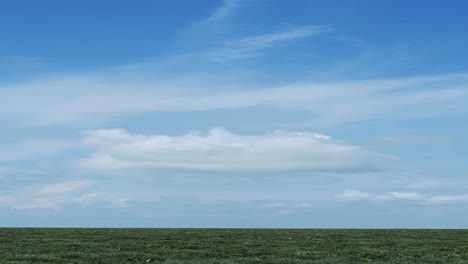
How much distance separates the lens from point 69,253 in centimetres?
4778

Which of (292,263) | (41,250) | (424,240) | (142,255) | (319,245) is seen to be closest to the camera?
(292,263)

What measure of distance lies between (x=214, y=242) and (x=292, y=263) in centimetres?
1600

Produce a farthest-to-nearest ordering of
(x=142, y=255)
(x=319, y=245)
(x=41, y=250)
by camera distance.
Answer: (x=319, y=245)
(x=41, y=250)
(x=142, y=255)

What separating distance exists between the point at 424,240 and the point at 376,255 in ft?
57.1

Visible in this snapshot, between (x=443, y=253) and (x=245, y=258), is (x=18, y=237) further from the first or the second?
(x=443, y=253)

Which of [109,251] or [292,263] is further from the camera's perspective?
[109,251]

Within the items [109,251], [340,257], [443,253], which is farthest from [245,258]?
[443,253]

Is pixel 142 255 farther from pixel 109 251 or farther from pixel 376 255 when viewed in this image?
pixel 376 255

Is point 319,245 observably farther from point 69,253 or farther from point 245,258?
point 69,253

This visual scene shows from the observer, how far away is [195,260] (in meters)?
44.9

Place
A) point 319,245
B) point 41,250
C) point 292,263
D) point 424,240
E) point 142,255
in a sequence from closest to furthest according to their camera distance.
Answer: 1. point 292,263
2. point 142,255
3. point 41,250
4. point 319,245
5. point 424,240

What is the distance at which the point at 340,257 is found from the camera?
47344mm

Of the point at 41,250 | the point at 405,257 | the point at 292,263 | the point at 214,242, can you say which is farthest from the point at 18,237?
the point at 405,257

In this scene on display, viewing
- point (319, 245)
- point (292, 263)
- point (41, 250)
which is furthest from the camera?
point (319, 245)
